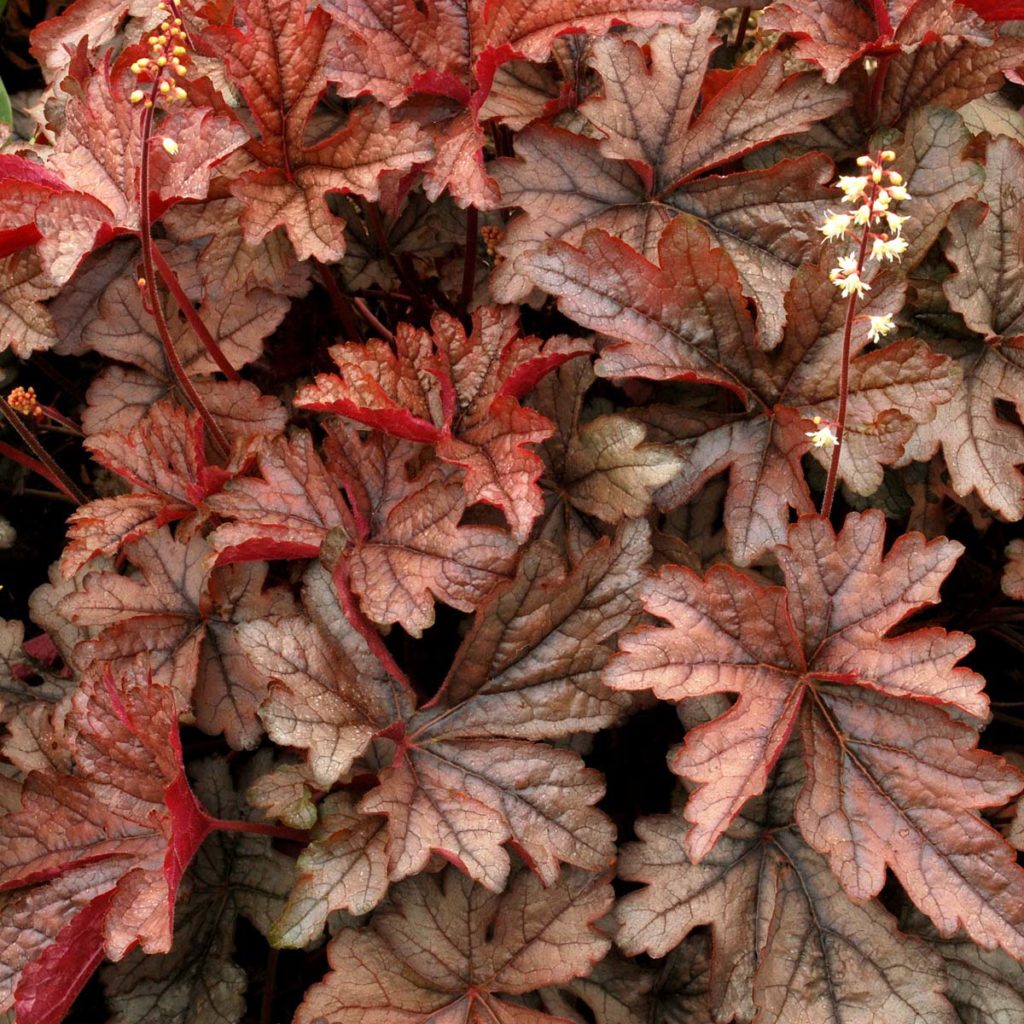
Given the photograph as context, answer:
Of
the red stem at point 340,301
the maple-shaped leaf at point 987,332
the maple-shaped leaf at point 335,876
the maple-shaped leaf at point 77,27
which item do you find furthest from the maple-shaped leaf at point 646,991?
the maple-shaped leaf at point 77,27

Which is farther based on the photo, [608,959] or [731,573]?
[608,959]

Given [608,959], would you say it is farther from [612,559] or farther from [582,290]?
[582,290]

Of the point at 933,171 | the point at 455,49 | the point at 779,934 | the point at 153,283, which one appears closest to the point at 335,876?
the point at 779,934

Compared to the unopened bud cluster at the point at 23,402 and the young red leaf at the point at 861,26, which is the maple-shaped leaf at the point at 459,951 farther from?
the young red leaf at the point at 861,26

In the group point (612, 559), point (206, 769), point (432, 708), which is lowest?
point (206, 769)

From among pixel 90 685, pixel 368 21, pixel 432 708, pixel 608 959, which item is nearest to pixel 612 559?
pixel 432 708

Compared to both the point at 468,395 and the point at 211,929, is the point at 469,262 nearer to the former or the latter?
the point at 468,395

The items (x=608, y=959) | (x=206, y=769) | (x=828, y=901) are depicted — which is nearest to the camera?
(x=828, y=901)

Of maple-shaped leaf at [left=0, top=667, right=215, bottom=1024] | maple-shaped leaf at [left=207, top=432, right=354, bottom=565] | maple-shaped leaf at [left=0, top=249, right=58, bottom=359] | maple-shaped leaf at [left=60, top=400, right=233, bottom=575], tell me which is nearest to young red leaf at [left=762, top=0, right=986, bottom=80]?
maple-shaped leaf at [left=207, top=432, right=354, bottom=565]
